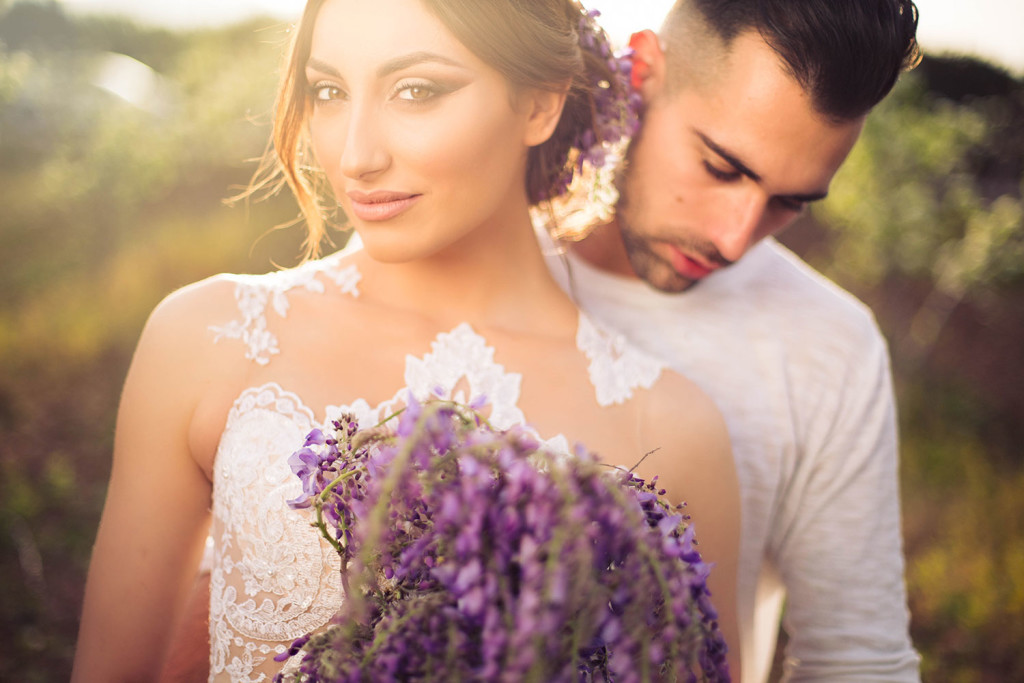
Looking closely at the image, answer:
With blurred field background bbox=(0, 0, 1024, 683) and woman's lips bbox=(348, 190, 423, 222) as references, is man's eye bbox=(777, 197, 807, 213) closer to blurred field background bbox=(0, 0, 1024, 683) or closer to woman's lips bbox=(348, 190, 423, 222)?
woman's lips bbox=(348, 190, 423, 222)

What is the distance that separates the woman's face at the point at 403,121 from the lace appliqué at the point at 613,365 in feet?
1.95

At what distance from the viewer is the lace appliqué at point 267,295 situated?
225 centimetres

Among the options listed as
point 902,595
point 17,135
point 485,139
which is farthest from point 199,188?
point 902,595

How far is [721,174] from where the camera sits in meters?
2.79

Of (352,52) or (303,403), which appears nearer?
(352,52)

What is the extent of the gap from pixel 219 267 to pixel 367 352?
200 inches

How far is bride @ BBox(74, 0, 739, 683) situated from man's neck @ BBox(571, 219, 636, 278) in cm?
79

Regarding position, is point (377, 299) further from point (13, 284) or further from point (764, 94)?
point (13, 284)

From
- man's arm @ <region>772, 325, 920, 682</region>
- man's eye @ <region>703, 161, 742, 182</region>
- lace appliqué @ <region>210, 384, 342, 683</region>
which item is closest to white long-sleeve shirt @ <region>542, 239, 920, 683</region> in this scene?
man's arm @ <region>772, 325, 920, 682</region>

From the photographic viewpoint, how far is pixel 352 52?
1990 millimetres

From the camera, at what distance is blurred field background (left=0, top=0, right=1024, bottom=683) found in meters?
4.94

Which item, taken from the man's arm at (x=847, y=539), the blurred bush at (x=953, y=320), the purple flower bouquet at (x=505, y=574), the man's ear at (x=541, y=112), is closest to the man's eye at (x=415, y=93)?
the man's ear at (x=541, y=112)

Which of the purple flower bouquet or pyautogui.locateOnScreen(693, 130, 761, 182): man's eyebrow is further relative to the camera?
pyautogui.locateOnScreen(693, 130, 761, 182): man's eyebrow

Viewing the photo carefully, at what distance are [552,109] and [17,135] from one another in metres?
6.11
